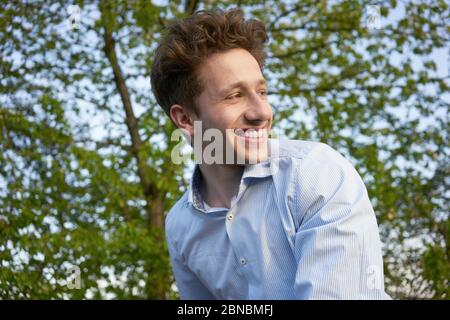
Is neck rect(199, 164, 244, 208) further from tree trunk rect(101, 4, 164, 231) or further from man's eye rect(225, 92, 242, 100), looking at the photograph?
tree trunk rect(101, 4, 164, 231)

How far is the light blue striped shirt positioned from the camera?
200 centimetres

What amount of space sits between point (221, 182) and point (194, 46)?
0.55 m

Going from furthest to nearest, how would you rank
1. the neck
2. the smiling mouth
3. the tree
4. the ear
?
the tree → the ear → the neck → the smiling mouth

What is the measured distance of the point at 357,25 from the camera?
736cm

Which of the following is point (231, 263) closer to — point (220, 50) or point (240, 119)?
point (240, 119)

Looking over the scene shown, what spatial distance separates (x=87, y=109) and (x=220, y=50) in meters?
4.78

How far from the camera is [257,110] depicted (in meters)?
2.39

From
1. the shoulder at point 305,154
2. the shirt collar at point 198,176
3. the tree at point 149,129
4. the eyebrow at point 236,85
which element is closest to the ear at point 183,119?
the shirt collar at point 198,176

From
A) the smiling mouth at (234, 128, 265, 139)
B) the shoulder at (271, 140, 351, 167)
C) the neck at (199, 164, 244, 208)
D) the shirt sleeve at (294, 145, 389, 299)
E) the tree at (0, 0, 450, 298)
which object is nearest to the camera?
the shirt sleeve at (294, 145, 389, 299)

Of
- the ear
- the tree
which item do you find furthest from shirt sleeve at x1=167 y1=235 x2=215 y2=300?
the tree

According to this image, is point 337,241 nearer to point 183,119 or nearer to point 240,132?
point 240,132

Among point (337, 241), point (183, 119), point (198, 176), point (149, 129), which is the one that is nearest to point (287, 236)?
point (337, 241)
